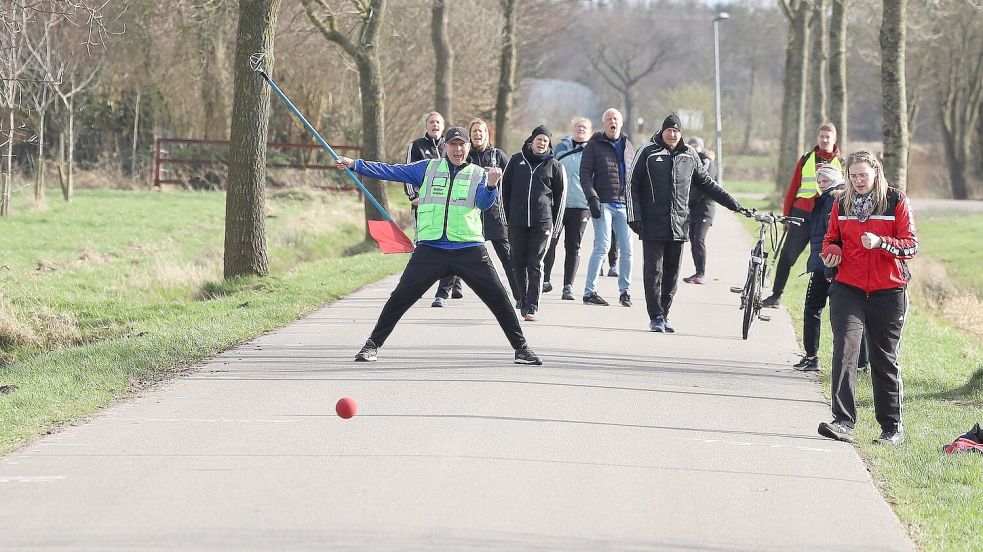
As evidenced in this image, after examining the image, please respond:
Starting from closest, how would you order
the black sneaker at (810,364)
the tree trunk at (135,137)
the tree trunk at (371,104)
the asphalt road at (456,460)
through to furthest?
the asphalt road at (456,460), the black sneaker at (810,364), the tree trunk at (371,104), the tree trunk at (135,137)

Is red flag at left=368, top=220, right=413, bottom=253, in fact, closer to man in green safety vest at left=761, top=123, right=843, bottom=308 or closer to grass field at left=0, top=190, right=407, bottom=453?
grass field at left=0, top=190, right=407, bottom=453

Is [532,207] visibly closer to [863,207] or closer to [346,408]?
[863,207]

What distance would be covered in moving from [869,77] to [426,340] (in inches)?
2450

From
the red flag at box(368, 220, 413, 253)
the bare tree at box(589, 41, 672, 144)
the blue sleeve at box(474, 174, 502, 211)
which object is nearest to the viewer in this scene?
the blue sleeve at box(474, 174, 502, 211)

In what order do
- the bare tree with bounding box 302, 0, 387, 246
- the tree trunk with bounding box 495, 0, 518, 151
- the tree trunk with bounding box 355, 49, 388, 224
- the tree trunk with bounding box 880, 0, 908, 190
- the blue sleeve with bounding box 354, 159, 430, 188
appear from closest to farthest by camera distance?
1. the blue sleeve with bounding box 354, 159, 430, 188
2. the tree trunk with bounding box 880, 0, 908, 190
3. the bare tree with bounding box 302, 0, 387, 246
4. the tree trunk with bounding box 355, 49, 388, 224
5. the tree trunk with bounding box 495, 0, 518, 151

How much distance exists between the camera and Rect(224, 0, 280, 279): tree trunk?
55.1ft

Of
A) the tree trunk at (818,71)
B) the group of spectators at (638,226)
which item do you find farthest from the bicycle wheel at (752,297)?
the tree trunk at (818,71)

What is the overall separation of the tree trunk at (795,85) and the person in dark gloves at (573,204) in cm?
2165

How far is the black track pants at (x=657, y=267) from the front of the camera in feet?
43.5

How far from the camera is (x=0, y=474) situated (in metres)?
7.18

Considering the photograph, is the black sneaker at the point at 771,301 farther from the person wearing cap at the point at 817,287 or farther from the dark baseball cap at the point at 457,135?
the dark baseball cap at the point at 457,135

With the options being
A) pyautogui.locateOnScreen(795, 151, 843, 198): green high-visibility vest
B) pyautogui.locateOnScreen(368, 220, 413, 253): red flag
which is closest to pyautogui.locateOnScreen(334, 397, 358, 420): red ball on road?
pyautogui.locateOnScreen(368, 220, 413, 253): red flag

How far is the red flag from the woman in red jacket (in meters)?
5.05

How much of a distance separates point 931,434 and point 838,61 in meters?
19.9
